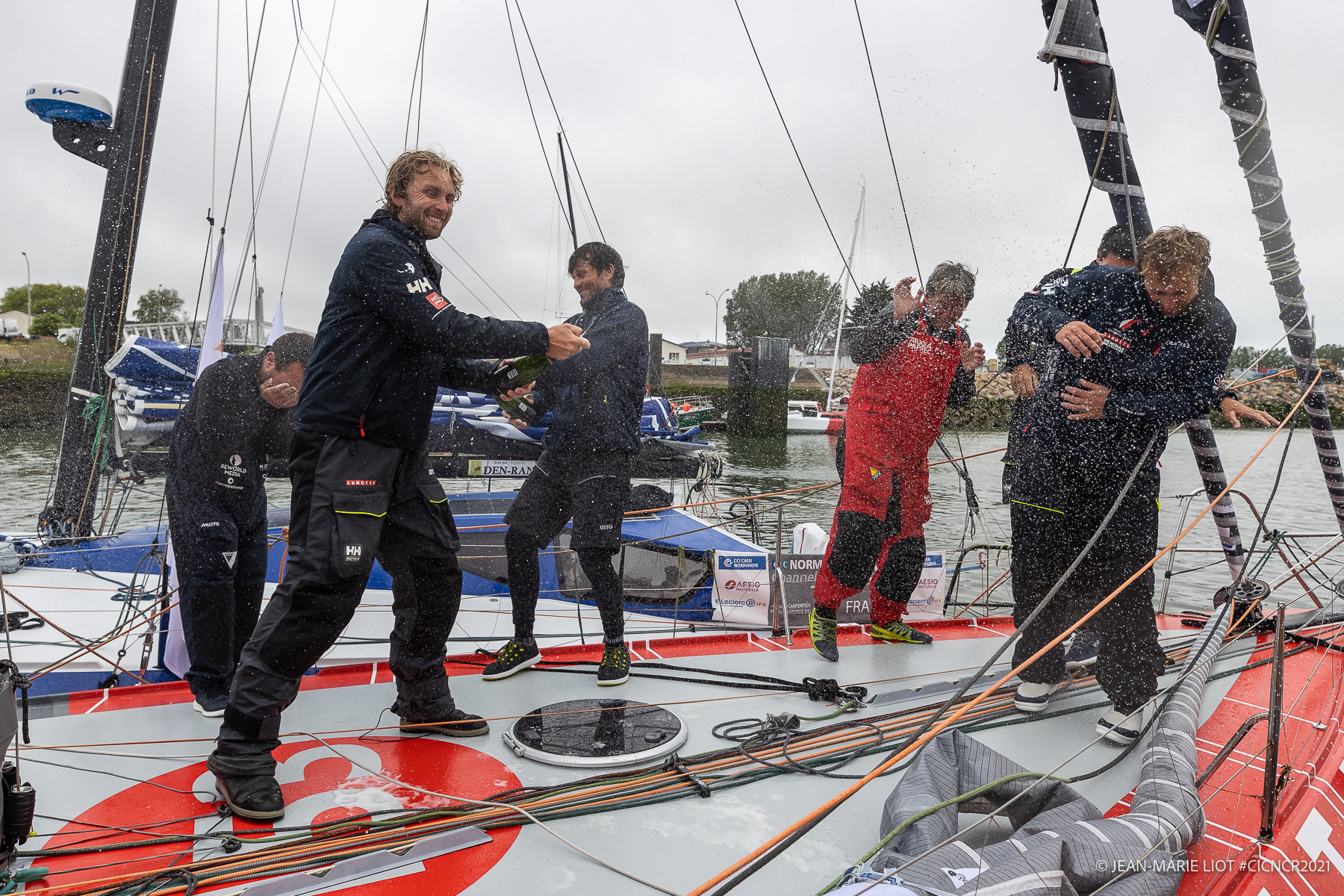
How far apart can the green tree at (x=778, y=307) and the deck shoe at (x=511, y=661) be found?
43.2 m

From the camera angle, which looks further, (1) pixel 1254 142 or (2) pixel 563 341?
(1) pixel 1254 142

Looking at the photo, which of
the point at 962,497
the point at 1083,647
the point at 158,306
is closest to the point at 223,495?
the point at 1083,647

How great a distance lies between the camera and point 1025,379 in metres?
2.78

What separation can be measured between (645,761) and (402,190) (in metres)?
1.81

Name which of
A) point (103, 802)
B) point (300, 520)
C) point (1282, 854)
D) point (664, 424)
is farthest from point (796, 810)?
point (664, 424)

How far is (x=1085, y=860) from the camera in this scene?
1.40m

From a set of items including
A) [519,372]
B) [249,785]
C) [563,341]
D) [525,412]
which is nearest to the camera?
[249,785]

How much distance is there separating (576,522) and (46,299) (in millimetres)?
84183

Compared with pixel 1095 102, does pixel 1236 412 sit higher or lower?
lower

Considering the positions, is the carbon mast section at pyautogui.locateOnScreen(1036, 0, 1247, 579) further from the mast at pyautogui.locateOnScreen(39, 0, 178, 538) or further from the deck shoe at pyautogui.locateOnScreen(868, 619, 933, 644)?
the mast at pyautogui.locateOnScreen(39, 0, 178, 538)

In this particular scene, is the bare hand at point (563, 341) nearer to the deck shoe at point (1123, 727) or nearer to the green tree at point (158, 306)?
the deck shoe at point (1123, 727)

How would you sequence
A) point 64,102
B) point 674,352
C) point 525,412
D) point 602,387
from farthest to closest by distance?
point 674,352
point 64,102
point 525,412
point 602,387

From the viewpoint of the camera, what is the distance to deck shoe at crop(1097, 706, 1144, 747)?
7.72 feet

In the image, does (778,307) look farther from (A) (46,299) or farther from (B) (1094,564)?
(A) (46,299)
